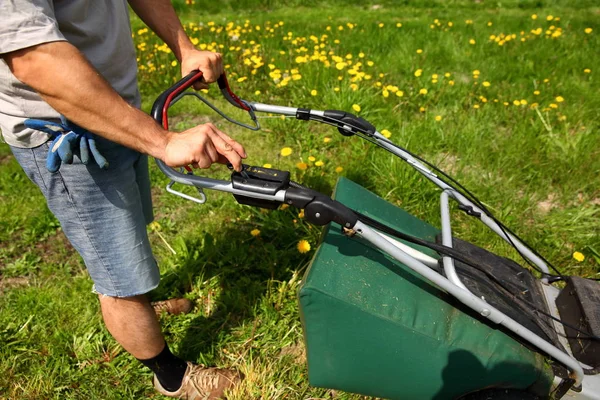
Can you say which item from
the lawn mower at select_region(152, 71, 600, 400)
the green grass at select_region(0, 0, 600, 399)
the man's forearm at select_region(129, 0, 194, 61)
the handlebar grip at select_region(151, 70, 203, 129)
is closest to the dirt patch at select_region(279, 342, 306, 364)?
the green grass at select_region(0, 0, 600, 399)

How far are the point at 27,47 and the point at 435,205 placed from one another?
1.98 meters

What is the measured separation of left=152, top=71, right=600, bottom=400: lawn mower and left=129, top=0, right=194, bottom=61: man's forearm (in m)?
0.20

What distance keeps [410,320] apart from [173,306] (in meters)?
1.16

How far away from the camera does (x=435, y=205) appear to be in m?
2.37

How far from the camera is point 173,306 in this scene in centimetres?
201

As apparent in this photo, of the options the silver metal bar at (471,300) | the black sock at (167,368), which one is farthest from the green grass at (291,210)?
the silver metal bar at (471,300)

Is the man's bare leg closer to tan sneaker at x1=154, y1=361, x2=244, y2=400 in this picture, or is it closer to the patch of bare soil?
tan sneaker at x1=154, y1=361, x2=244, y2=400

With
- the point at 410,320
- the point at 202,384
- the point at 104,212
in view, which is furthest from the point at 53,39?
the point at 202,384

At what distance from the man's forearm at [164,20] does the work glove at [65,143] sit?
54 cm

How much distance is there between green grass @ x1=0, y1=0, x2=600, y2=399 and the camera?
→ 1858mm

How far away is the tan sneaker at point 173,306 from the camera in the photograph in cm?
200

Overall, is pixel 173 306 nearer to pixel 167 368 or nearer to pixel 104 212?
pixel 167 368

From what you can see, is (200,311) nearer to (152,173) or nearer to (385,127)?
(152,173)

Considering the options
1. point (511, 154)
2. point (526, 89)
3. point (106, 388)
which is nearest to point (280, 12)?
point (526, 89)
